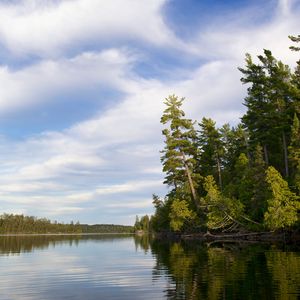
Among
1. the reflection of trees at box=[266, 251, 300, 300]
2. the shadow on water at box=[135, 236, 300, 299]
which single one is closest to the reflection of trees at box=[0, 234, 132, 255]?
the shadow on water at box=[135, 236, 300, 299]

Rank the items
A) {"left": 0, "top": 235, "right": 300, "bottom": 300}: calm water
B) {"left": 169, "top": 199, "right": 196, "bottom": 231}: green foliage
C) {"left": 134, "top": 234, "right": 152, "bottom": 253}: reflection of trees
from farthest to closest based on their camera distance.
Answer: {"left": 169, "top": 199, "right": 196, "bottom": 231}: green foliage
{"left": 134, "top": 234, "right": 152, "bottom": 253}: reflection of trees
{"left": 0, "top": 235, "right": 300, "bottom": 300}: calm water

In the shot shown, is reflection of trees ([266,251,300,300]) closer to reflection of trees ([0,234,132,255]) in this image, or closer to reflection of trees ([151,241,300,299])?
reflection of trees ([151,241,300,299])

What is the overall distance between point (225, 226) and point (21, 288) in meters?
45.2

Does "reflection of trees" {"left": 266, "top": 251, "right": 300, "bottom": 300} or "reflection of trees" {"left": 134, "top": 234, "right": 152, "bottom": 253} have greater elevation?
"reflection of trees" {"left": 266, "top": 251, "right": 300, "bottom": 300}

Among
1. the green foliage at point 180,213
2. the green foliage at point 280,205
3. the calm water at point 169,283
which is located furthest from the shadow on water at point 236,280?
the green foliage at point 180,213

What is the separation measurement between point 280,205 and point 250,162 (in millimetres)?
19550

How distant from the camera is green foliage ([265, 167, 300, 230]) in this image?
4131 cm

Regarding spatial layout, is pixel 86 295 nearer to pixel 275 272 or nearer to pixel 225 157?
pixel 275 272

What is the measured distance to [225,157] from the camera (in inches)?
3004

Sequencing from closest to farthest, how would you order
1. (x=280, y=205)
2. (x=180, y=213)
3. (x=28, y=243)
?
(x=280, y=205) < (x=180, y=213) < (x=28, y=243)

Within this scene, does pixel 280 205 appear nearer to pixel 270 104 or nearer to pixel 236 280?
pixel 270 104

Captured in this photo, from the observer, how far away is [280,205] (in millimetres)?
42375

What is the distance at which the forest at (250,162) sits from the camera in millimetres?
44644

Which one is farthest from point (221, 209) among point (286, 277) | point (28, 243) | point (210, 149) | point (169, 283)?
point (28, 243)
